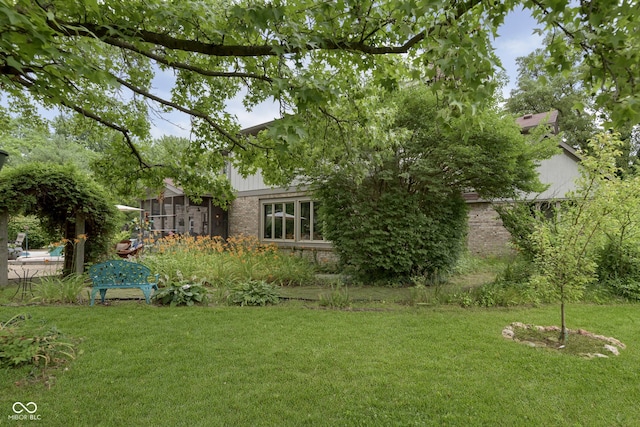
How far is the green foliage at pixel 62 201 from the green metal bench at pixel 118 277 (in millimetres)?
2424

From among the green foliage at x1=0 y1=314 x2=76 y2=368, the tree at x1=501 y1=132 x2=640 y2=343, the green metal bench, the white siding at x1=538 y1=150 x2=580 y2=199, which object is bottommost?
the green foliage at x1=0 y1=314 x2=76 y2=368

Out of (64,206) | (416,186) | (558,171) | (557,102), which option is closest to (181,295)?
(64,206)

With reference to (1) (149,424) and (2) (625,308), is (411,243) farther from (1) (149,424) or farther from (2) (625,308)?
(1) (149,424)

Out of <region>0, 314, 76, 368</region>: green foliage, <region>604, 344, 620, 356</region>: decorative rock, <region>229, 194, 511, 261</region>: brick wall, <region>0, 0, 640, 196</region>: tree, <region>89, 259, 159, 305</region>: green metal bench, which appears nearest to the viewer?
<region>0, 0, 640, 196</region>: tree

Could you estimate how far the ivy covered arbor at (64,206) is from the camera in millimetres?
7804

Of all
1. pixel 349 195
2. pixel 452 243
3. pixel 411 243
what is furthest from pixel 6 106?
pixel 452 243

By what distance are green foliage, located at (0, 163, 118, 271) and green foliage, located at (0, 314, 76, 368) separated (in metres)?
Result: 4.58

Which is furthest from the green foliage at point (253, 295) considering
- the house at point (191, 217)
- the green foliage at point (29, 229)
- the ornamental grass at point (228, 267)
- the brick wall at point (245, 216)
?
the green foliage at point (29, 229)

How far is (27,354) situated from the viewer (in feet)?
12.1

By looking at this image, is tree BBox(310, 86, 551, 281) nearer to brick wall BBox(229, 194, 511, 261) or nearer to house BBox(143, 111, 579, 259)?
house BBox(143, 111, 579, 259)

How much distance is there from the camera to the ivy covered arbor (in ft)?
25.6

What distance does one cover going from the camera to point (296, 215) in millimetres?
13211

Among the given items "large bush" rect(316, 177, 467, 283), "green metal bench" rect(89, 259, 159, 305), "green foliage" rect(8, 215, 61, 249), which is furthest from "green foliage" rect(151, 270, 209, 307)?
"green foliage" rect(8, 215, 61, 249)

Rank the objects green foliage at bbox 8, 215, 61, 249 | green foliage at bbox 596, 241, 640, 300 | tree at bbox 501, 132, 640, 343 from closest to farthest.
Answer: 1. tree at bbox 501, 132, 640, 343
2. green foliage at bbox 596, 241, 640, 300
3. green foliage at bbox 8, 215, 61, 249
